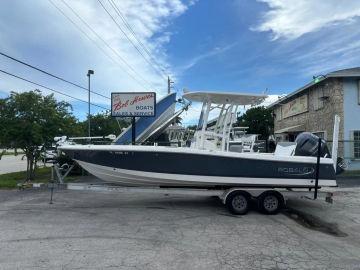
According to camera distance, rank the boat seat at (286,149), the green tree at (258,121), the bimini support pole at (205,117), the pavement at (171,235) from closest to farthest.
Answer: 1. the pavement at (171,235)
2. the bimini support pole at (205,117)
3. the boat seat at (286,149)
4. the green tree at (258,121)

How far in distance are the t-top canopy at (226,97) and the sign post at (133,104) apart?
7.26 meters

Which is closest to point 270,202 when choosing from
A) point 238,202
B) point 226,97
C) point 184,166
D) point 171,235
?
point 238,202

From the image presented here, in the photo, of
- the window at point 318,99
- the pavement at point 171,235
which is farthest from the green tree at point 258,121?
the pavement at point 171,235

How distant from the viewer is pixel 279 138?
114 ft

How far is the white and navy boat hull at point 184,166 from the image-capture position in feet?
34.2

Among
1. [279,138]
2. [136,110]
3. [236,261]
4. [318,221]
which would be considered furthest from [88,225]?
[279,138]

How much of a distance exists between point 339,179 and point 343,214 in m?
9.04

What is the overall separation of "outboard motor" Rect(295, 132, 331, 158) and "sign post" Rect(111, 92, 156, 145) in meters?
8.76

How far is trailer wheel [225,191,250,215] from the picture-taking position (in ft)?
34.5

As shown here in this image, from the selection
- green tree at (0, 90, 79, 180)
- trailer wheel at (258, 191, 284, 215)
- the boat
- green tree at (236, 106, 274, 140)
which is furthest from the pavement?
green tree at (236, 106, 274, 140)

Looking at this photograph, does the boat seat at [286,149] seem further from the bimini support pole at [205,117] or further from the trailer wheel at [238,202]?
the bimini support pole at [205,117]

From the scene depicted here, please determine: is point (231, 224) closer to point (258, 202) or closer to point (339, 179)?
point (258, 202)

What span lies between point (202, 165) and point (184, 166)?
451 mm

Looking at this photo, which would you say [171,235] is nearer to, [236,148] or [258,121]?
[236,148]
